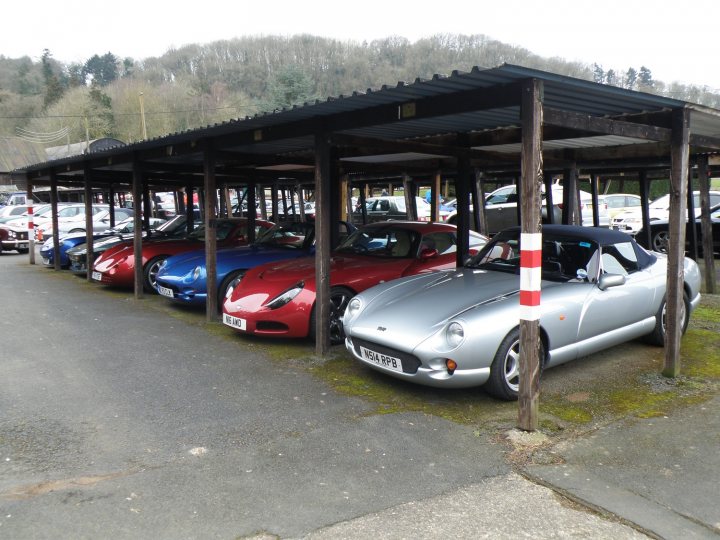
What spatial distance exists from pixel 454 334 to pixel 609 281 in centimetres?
173

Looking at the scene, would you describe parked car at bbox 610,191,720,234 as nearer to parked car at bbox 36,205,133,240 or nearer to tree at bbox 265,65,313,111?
parked car at bbox 36,205,133,240

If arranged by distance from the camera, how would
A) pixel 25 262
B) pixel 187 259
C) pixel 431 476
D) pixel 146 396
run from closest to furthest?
pixel 431 476, pixel 146 396, pixel 187 259, pixel 25 262

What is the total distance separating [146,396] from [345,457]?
81.5 inches

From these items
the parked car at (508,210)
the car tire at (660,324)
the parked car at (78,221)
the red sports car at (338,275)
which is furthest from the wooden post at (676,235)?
the parked car at (78,221)

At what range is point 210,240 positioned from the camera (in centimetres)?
827

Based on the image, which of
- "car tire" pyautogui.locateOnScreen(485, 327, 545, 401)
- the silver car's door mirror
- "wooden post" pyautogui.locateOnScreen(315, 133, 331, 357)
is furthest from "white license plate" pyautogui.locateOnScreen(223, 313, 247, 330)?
the silver car's door mirror

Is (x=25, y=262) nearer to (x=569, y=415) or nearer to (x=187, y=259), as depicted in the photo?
(x=187, y=259)

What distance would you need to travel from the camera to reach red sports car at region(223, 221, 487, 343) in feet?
21.7

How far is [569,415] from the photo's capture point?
464 centimetres

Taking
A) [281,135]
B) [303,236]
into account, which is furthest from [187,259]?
[281,135]

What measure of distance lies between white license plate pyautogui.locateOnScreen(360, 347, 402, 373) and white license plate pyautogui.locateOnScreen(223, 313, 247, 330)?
1.96m

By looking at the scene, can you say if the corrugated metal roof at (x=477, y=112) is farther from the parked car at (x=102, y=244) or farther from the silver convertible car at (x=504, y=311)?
the parked car at (x=102, y=244)

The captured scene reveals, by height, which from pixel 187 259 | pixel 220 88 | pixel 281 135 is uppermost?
pixel 220 88

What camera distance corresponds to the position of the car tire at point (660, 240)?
47.8 feet
